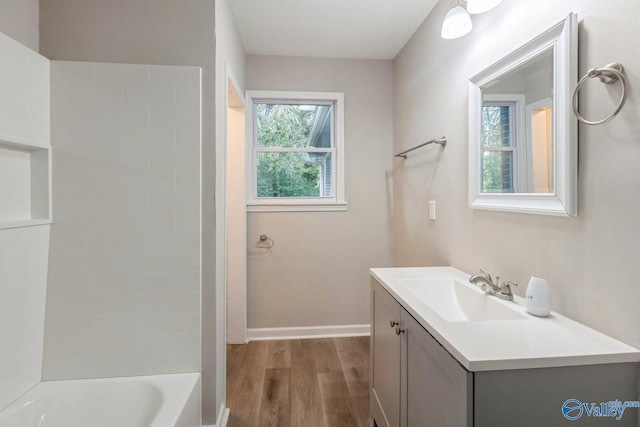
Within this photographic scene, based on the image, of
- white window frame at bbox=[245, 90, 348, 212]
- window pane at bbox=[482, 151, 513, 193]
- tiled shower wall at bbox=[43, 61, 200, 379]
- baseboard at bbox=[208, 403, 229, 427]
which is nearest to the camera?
window pane at bbox=[482, 151, 513, 193]

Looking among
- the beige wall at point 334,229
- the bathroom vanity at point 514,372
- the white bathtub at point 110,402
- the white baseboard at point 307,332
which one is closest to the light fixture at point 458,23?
the bathroom vanity at point 514,372

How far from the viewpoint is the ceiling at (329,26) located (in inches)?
80.4

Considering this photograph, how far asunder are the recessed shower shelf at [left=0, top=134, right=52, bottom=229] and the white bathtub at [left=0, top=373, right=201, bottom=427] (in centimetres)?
76

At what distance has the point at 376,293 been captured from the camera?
167cm

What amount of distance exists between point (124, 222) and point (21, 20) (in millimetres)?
1038

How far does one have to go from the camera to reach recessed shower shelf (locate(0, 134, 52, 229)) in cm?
127

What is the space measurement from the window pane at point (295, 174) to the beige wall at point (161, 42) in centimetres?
126

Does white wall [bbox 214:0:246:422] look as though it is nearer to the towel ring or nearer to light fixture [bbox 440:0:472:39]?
light fixture [bbox 440:0:472:39]

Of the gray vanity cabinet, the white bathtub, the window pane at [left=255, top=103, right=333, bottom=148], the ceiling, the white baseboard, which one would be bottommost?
the white baseboard

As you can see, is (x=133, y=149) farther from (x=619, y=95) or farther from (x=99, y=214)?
(x=619, y=95)

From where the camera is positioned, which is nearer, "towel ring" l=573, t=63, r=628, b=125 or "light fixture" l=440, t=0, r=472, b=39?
"towel ring" l=573, t=63, r=628, b=125

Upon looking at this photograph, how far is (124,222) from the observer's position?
1.54 meters

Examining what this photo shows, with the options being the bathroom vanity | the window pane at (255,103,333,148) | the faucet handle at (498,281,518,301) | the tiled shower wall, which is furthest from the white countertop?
the window pane at (255,103,333,148)

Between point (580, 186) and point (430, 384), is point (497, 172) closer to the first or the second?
point (580, 186)
